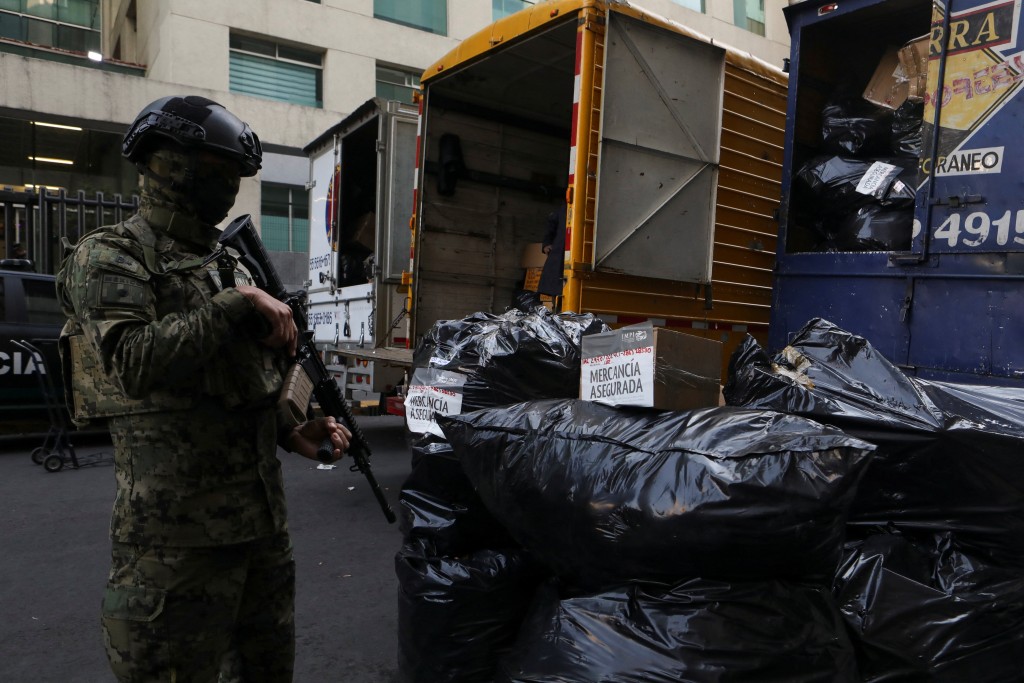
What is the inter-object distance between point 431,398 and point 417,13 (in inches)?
583

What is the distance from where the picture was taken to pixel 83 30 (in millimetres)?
15828

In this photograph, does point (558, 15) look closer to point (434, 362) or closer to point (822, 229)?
point (822, 229)

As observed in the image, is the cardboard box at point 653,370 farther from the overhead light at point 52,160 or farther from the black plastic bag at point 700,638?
Result: the overhead light at point 52,160

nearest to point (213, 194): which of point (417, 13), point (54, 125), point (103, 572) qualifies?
point (103, 572)

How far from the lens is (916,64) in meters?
3.61

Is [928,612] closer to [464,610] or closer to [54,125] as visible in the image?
[464,610]

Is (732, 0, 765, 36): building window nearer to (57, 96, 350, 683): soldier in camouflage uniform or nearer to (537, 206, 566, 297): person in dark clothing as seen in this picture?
(537, 206, 566, 297): person in dark clothing

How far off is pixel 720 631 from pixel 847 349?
3.34 ft

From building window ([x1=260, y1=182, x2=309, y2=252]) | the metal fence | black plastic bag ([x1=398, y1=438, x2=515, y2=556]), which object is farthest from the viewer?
building window ([x1=260, y1=182, x2=309, y2=252])

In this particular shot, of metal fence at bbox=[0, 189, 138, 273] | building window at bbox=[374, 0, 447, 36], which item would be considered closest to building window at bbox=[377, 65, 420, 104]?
building window at bbox=[374, 0, 447, 36]

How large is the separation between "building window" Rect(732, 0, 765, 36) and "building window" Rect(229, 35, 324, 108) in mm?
10907

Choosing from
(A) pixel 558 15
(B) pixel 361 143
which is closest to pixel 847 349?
(A) pixel 558 15

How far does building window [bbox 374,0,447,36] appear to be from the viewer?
15.0 metres

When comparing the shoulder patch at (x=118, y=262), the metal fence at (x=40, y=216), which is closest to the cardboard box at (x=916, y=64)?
the shoulder patch at (x=118, y=262)
